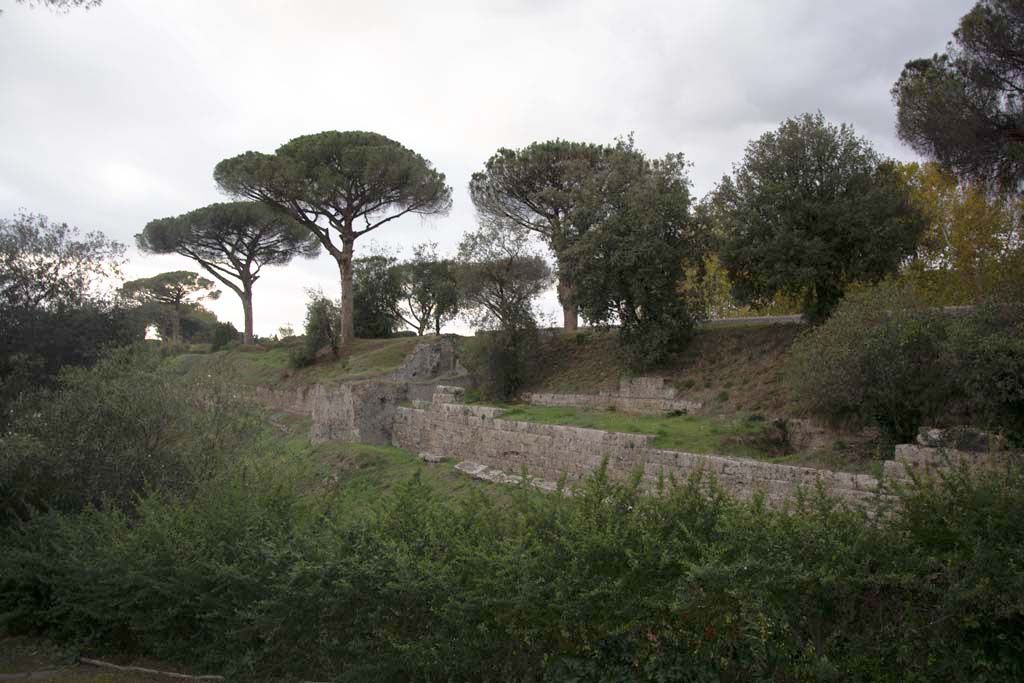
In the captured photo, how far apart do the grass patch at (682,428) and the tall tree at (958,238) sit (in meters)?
8.29

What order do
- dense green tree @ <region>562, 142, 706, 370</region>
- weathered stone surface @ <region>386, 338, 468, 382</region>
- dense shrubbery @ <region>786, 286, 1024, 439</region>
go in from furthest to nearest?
weathered stone surface @ <region>386, 338, 468, 382</region> → dense green tree @ <region>562, 142, 706, 370</region> → dense shrubbery @ <region>786, 286, 1024, 439</region>

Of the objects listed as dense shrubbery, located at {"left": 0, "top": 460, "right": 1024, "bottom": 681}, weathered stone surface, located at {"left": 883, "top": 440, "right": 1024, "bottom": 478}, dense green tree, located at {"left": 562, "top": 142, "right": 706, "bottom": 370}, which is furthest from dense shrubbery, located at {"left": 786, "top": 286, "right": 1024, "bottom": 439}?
dense green tree, located at {"left": 562, "top": 142, "right": 706, "bottom": 370}

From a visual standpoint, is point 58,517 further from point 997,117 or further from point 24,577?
point 997,117

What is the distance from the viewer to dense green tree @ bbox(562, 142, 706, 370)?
21438mm

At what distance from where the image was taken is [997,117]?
571 inches

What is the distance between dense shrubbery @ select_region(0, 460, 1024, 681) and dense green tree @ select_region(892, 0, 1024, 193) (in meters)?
11.7

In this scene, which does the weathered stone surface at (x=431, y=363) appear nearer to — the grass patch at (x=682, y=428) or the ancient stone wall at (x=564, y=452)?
the ancient stone wall at (x=564, y=452)

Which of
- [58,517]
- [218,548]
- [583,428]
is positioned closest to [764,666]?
[218,548]

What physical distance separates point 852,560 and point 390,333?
36.7 meters

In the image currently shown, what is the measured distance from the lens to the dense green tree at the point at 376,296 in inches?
1575

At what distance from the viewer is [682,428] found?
49.8 ft

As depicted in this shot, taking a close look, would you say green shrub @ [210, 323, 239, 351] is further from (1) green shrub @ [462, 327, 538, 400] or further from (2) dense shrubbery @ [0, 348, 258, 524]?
(2) dense shrubbery @ [0, 348, 258, 524]

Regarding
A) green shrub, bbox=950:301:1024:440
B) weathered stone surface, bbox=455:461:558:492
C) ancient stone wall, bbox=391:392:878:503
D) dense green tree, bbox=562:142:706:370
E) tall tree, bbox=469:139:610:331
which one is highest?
tall tree, bbox=469:139:610:331

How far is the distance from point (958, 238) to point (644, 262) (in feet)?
31.4
